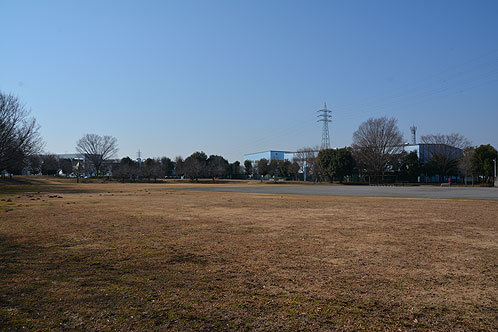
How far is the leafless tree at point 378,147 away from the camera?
2645 inches

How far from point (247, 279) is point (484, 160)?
63.9 metres

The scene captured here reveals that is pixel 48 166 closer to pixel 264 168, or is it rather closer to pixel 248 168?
pixel 248 168

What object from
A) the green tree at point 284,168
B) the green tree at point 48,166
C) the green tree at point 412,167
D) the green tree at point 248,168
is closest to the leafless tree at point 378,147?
the green tree at point 412,167

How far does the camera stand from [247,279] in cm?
537

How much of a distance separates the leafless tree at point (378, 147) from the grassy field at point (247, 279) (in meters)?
60.5

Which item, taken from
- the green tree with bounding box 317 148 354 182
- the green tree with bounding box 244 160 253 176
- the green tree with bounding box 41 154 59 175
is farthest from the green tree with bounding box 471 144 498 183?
the green tree with bounding box 41 154 59 175

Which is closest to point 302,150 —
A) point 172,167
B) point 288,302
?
point 172,167

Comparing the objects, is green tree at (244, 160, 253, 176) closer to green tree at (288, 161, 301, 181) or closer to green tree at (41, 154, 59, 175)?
green tree at (288, 161, 301, 181)

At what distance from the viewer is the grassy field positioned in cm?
385

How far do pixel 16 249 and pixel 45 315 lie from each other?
4312mm

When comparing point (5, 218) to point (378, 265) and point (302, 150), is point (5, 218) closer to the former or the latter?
point (378, 265)

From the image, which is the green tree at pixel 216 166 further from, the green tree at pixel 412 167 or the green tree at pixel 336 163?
the green tree at pixel 412 167

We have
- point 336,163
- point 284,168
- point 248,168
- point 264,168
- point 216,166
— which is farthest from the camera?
point 248,168

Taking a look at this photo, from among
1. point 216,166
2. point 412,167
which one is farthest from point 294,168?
point 412,167
